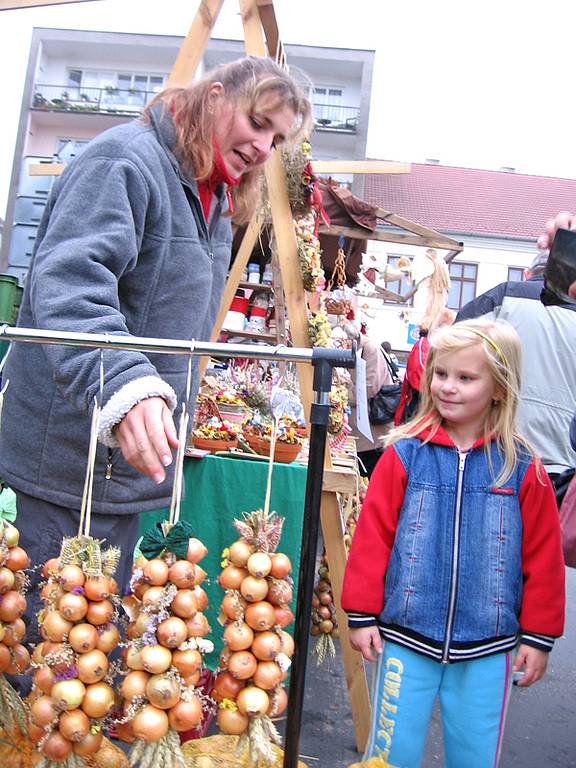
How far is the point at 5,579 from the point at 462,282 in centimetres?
1937

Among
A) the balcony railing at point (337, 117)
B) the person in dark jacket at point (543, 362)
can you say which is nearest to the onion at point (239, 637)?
the person in dark jacket at point (543, 362)

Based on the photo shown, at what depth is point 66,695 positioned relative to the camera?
101cm

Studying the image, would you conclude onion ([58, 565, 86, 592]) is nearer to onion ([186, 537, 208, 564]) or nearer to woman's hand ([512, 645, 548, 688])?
onion ([186, 537, 208, 564])

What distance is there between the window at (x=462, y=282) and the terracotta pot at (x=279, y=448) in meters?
17.3

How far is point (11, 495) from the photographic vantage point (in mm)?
1225

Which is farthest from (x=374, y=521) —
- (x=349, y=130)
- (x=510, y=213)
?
(x=510, y=213)

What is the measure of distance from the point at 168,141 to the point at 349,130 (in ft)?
51.2

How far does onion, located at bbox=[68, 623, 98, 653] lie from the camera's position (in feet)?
3.39

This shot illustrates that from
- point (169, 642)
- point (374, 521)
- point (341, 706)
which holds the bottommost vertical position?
point (341, 706)

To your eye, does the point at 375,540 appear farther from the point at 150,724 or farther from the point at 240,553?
the point at 150,724

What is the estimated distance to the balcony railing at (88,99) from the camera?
16.8m

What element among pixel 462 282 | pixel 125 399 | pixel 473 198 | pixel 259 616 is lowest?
pixel 259 616

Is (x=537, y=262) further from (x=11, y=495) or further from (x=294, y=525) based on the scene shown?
(x=11, y=495)

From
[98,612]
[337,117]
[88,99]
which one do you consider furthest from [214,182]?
[88,99]
